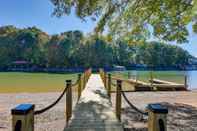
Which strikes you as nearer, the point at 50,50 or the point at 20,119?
the point at 20,119

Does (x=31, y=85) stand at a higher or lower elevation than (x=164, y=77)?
higher

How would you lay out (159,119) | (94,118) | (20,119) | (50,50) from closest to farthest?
(20,119) → (159,119) → (94,118) → (50,50)

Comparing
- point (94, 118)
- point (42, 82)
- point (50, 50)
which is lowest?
point (42, 82)

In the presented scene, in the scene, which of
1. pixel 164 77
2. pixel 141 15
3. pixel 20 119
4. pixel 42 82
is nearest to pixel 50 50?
pixel 164 77

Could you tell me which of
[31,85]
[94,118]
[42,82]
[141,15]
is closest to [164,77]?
[42,82]

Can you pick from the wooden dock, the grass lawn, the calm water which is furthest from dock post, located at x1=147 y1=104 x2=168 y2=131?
the calm water

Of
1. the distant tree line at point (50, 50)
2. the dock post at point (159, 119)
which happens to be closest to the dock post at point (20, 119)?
the dock post at point (159, 119)

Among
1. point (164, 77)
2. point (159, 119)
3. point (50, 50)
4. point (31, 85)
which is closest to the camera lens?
point (159, 119)

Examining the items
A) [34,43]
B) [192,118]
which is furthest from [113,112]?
[34,43]

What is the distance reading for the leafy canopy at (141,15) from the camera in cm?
1247

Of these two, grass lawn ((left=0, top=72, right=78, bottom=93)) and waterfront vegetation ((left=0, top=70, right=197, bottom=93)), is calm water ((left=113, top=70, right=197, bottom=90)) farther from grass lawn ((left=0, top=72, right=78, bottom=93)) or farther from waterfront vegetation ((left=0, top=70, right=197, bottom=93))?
grass lawn ((left=0, top=72, right=78, bottom=93))

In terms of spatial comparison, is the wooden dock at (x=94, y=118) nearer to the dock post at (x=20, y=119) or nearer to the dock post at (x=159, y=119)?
the dock post at (x=159, y=119)

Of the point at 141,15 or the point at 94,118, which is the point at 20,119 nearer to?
the point at 94,118

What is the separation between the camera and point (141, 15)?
1400 cm
